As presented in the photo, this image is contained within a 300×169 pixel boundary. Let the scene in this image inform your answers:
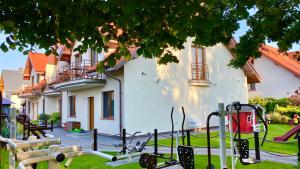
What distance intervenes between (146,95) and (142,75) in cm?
121

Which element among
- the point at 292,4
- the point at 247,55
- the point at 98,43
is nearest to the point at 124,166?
the point at 247,55

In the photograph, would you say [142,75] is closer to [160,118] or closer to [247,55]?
[160,118]

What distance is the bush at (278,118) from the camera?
74.2 feet

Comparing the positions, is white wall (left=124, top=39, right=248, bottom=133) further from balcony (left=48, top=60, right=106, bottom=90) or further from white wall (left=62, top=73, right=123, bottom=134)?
balcony (left=48, top=60, right=106, bottom=90)

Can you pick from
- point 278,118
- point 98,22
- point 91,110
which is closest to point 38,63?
point 91,110

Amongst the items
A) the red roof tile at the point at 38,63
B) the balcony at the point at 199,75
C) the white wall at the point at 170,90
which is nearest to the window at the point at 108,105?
the white wall at the point at 170,90

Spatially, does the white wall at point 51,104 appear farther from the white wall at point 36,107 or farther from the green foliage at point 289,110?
the green foliage at point 289,110

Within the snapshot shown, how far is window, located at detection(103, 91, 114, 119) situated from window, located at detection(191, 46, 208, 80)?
5.69 m

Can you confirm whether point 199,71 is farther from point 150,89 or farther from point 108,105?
point 108,105

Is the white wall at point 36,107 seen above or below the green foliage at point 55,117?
above

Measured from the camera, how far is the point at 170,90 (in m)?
18.8

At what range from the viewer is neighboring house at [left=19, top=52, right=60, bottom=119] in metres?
29.2

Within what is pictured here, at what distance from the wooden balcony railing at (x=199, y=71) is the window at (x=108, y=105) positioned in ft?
18.7

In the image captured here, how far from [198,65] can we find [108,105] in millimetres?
6682
